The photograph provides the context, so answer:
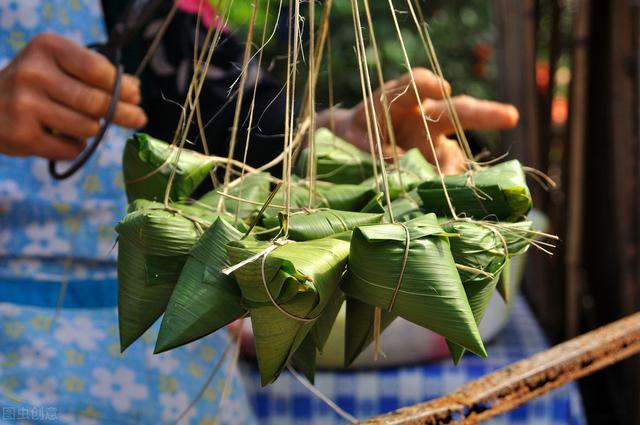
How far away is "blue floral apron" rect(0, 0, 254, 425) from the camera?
0.77 m

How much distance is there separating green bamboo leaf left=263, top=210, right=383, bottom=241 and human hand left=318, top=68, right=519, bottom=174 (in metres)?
0.23

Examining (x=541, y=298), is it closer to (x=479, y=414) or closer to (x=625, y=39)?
(x=625, y=39)

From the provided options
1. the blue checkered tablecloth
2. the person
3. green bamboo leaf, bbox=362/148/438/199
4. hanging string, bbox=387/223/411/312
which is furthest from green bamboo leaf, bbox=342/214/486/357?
the blue checkered tablecloth

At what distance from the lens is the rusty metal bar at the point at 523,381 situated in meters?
0.56

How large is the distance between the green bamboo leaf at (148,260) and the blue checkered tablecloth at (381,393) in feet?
2.53

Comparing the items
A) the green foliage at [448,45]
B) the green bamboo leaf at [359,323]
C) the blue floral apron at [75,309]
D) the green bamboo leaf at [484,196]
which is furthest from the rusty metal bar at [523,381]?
the green foliage at [448,45]

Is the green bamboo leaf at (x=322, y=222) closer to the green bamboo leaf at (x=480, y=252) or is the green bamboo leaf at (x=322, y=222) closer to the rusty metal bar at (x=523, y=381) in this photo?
the green bamboo leaf at (x=480, y=252)

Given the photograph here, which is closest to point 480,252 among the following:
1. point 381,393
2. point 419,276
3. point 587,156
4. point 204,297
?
point 419,276

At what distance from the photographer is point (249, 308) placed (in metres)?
0.43

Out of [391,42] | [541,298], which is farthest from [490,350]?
[391,42]

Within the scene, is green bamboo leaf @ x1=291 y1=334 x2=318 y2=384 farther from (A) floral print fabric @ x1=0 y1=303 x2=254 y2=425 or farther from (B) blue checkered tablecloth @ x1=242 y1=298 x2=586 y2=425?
(B) blue checkered tablecloth @ x1=242 y1=298 x2=586 y2=425

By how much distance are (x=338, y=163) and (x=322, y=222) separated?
174 mm

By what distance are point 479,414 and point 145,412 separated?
0.40m

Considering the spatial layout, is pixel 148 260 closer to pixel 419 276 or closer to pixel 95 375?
pixel 419 276
